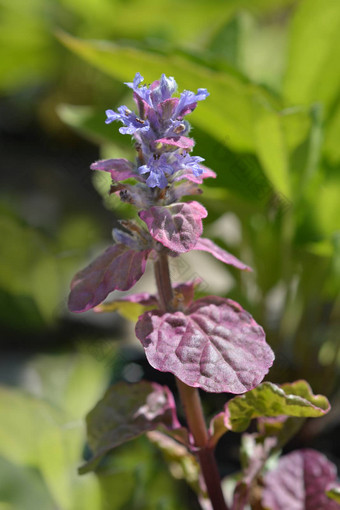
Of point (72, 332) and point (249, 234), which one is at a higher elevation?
point (249, 234)

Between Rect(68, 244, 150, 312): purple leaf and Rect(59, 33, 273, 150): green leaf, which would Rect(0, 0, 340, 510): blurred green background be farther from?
Rect(68, 244, 150, 312): purple leaf

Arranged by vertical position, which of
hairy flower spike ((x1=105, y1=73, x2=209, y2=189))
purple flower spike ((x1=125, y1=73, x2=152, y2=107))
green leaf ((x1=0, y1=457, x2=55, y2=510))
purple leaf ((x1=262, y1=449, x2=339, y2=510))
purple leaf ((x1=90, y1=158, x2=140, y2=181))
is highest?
purple flower spike ((x1=125, y1=73, x2=152, y2=107))

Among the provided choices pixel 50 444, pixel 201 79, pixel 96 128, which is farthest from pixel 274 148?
pixel 50 444

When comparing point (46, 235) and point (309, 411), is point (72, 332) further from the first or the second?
point (309, 411)

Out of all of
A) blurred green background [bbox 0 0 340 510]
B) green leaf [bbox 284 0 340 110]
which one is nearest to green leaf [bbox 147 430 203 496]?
blurred green background [bbox 0 0 340 510]

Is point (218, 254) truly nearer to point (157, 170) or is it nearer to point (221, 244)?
point (157, 170)

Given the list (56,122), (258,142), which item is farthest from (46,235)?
(56,122)

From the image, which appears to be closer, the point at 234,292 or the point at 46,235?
the point at 234,292

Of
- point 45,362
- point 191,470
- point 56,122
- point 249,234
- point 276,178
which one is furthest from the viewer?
point 56,122
